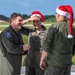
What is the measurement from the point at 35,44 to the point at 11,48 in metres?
0.71

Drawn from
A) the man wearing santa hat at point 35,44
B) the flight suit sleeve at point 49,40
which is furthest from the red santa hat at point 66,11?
the man wearing santa hat at point 35,44

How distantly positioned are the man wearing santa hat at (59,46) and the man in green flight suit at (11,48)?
18.4 inches

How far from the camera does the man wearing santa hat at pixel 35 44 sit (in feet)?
18.6

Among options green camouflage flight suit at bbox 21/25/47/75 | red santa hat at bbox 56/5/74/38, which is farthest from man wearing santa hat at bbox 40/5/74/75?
green camouflage flight suit at bbox 21/25/47/75

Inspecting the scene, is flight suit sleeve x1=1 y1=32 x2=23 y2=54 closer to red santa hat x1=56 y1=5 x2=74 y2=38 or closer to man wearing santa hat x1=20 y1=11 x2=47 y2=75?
man wearing santa hat x1=20 y1=11 x2=47 y2=75

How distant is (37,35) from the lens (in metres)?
5.70

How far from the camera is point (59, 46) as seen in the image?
483 centimetres

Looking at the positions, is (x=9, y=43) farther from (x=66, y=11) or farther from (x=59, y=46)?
(x=66, y=11)

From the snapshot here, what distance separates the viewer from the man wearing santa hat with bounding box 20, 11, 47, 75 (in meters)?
5.68

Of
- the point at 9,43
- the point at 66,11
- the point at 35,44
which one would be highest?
the point at 66,11

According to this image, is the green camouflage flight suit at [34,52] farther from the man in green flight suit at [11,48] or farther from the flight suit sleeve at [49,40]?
the flight suit sleeve at [49,40]

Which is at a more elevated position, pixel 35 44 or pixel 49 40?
pixel 49 40

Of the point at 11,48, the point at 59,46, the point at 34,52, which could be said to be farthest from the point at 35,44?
the point at 59,46

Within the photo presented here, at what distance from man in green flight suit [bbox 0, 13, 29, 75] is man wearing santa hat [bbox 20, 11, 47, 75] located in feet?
1.34
